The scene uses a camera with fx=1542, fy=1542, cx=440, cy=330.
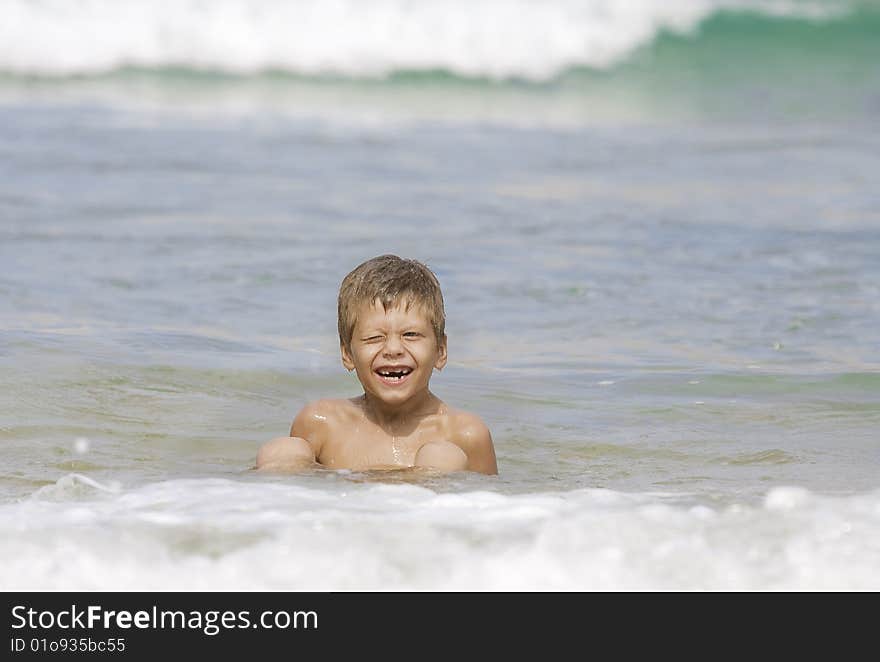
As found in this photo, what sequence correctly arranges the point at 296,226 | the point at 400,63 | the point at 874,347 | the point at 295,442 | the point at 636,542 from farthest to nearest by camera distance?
the point at 400,63 → the point at 296,226 → the point at 874,347 → the point at 295,442 → the point at 636,542

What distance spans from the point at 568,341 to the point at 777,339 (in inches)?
35.1

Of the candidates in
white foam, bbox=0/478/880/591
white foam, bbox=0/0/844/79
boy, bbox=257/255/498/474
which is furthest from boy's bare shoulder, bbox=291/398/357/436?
white foam, bbox=0/0/844/79

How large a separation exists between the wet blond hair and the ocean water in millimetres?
503

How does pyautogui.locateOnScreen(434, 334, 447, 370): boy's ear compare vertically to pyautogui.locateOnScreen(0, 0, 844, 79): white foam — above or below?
below

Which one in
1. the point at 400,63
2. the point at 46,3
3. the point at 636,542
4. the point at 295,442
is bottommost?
the point at 636,542

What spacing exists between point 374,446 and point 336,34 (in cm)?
1336

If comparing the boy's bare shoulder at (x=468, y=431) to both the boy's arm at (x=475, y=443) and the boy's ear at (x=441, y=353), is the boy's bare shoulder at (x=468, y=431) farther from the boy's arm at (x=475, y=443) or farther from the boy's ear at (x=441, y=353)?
the boy's ear at (x=441, y=353)

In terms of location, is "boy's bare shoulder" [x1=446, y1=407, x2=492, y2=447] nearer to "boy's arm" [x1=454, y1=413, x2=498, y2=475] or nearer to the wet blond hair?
"boy's arm" [x1=454, y1=413, x2=498, y2=475]

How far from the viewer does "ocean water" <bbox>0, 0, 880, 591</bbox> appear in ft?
11.8

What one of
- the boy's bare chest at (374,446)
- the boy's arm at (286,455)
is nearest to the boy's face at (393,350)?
the boy's bare chest at (374,446)

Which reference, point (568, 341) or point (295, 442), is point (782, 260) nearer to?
point (568, 341)

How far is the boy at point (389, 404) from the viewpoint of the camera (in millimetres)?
4578

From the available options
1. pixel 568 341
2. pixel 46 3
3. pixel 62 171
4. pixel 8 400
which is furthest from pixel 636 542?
pixel 46 3
